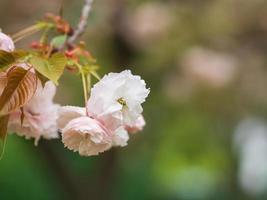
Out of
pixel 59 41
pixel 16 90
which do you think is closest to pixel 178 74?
pixel 59 41

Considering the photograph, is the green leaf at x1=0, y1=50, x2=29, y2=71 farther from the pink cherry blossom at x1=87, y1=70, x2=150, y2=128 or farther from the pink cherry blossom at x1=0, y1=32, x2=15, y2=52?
the pink cherry blossom at x1=87, y1=70, x2=150, y2=128

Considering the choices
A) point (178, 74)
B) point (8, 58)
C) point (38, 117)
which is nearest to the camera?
point (8, 58)

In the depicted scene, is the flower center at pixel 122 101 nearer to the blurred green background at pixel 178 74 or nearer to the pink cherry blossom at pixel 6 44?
the pink cherry blossom at pixel 6 44

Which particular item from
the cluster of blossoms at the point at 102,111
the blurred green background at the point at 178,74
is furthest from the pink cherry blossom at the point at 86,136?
the blurred green background at the point at 178,74

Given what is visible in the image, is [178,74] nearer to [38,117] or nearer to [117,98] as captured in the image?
[38,117]

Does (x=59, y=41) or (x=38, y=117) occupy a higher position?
(x=59, y=41)

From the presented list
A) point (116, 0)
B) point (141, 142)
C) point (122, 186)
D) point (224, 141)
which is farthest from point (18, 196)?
point (116, 0)
